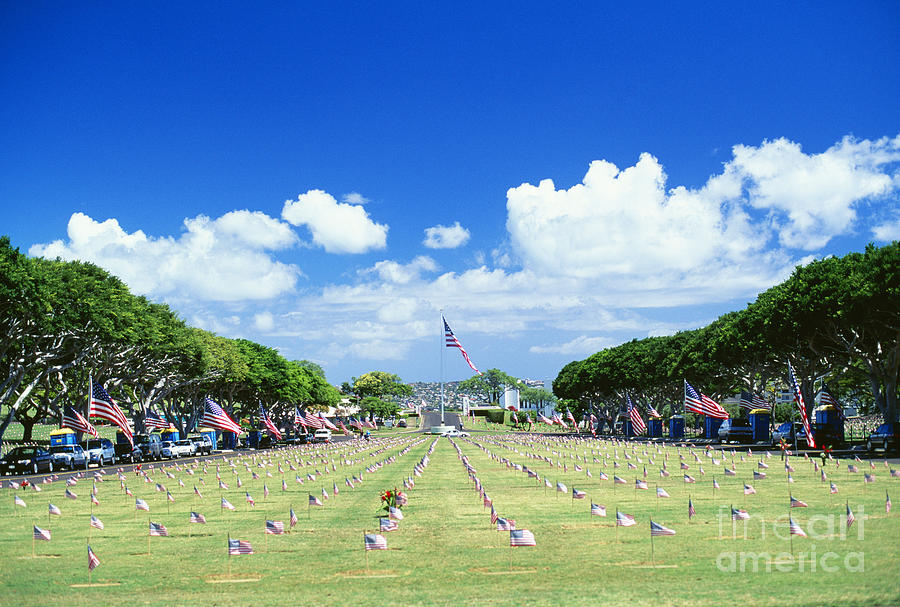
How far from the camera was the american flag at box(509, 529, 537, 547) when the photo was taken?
12930mm

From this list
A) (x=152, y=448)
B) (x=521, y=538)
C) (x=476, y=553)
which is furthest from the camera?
(x=152, y=448)

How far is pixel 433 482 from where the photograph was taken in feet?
93.2

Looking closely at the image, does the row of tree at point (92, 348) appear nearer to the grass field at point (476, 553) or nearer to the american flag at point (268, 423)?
the american flag at point (268, 423)

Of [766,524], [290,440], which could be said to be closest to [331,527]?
[766,524]

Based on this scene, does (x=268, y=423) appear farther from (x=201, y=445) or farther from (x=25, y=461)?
(x=25, y=461)

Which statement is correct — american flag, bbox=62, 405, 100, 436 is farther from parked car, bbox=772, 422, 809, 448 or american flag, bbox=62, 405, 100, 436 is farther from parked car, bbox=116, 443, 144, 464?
parked car, bbox=772, 422, 809, 448

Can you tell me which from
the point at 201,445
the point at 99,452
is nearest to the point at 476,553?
the point at 99,452

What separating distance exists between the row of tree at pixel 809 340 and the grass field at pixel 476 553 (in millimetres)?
21655

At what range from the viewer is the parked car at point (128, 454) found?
51.2m

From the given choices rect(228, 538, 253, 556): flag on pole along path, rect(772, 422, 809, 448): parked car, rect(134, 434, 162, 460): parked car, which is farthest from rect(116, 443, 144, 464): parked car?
rect(228, 538, 253, 556): flag on pole along path

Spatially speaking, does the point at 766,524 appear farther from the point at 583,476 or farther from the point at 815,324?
the point at 815,324

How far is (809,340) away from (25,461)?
47914 mm

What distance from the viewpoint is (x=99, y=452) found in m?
47.5

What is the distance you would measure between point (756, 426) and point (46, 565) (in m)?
57.4
